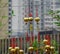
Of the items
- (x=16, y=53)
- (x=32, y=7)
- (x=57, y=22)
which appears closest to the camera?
(x=16, y=53)

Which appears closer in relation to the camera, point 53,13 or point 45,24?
point 53,13

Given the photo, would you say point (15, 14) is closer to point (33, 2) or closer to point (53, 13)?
point (33, 2)

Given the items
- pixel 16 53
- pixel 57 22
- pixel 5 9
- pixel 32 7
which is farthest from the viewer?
pixel 5 9

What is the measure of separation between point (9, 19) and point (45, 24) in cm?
36

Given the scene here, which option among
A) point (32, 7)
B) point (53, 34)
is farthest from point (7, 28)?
point (53, 34)

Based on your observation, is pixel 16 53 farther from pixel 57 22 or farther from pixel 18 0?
pixel 18 0

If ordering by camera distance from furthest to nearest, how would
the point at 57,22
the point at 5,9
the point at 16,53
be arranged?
the point at 5,9, the point at 57,22, the point at 16,53

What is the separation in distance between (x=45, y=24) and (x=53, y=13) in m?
0.20

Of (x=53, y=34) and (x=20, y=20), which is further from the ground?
(x=20, y=20)

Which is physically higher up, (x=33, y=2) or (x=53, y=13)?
(x=33, y=2)

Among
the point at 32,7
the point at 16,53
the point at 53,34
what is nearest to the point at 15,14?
the point at 32,7

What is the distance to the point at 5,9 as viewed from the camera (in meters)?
1.71

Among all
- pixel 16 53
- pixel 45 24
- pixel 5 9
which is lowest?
pixel 16 53

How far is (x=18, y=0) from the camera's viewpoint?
5.49 feet
